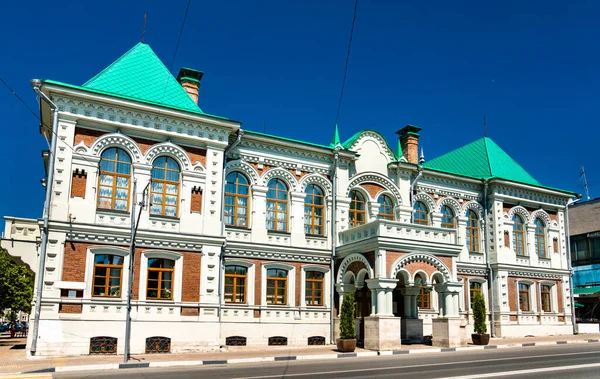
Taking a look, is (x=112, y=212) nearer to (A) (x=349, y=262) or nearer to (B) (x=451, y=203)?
(A) (x=349, y=262)

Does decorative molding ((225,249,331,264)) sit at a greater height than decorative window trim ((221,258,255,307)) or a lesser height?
greater

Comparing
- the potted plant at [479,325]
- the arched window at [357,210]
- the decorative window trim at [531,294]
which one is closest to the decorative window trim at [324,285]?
the arched window at [357,210]

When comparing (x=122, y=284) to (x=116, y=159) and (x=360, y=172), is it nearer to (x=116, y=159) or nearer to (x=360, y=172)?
(x=116, y=159)

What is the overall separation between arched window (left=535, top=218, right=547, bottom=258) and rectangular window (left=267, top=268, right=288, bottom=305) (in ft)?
54.8

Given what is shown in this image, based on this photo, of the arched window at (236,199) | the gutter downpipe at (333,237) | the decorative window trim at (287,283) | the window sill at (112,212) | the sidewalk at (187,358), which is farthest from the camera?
the gutter downpipe at (333,237)

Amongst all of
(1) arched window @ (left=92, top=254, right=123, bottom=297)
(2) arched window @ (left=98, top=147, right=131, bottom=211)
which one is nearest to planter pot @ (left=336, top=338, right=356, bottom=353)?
(1) arched window @ (left=92, top=254, right=123, bottom=297)

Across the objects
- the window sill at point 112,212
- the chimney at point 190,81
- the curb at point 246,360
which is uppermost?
the chimney at point 190,81

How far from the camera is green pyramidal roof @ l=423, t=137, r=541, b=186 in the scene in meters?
32.0

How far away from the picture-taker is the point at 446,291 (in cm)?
2331

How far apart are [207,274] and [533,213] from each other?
20792mm

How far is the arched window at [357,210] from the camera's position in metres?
26.6

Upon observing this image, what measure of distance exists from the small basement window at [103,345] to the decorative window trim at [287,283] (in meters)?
6.47

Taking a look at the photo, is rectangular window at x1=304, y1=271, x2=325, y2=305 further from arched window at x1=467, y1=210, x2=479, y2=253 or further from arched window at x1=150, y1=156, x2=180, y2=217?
arched window at x1=467, y1=210, x2=479, y2=253

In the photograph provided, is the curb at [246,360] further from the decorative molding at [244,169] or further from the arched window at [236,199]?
the decorative molding at [244,169]
